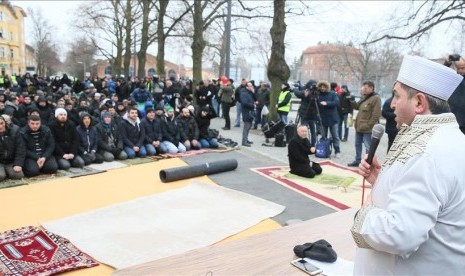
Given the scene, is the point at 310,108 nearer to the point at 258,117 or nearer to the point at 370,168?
the point at 258,117

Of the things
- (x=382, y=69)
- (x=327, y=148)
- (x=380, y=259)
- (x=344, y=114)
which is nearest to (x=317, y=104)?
(x=327, y=148)

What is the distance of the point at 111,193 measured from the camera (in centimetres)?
629

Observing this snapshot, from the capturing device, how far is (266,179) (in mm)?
7312

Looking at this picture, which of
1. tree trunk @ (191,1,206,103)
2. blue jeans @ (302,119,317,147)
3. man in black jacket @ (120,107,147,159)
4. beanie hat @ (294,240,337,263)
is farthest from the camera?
tree trunk @ (191,1,206,103)

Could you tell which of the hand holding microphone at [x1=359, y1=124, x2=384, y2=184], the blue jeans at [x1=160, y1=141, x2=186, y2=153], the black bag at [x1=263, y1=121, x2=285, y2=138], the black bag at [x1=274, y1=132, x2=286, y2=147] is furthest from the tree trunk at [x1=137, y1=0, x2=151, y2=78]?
the hand holding microphone at [x1=359, y1=124, x2=384, y2=184]

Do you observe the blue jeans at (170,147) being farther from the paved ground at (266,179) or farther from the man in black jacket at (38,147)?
the man in black jacket at (38,147)

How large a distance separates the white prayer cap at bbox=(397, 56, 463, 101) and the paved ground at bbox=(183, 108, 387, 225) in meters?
3.73

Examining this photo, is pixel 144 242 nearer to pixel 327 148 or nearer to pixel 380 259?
pixel 380 259

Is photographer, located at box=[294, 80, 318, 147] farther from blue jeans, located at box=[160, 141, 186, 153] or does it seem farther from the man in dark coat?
blue jeans, located at box=[160, 141, 186, 153]

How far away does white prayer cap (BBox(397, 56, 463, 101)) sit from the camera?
5.42 ft

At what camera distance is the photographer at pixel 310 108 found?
9.75 m

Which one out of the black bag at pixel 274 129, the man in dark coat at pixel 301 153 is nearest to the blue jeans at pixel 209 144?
the black bag at pixel 274 129

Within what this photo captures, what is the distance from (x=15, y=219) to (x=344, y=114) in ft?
30.5

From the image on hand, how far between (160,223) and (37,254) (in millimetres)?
1402
